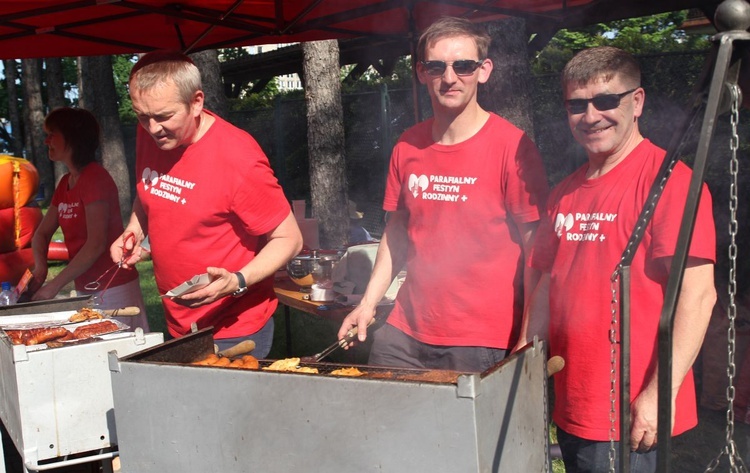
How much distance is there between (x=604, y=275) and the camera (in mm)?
2141

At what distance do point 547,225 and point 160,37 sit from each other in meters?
3.37

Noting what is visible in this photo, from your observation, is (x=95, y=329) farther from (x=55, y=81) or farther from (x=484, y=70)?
(x=55, y=81)

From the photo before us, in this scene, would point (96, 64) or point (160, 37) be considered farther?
point (96, 64)

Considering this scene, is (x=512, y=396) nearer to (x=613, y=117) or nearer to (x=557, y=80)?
(x=613, y=117)

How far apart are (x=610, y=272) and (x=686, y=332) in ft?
0.82

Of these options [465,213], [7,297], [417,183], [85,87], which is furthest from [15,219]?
[85,87]

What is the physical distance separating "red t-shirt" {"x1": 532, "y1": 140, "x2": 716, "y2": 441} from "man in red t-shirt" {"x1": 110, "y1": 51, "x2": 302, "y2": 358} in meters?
1.02

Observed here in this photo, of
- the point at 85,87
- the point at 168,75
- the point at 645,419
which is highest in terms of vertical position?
the point at 85,87

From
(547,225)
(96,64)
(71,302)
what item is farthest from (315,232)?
(96,64)

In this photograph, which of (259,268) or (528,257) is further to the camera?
(259,268)

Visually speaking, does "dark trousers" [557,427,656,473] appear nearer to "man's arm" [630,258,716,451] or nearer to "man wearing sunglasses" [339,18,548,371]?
"man's arm" [630,258,716,451]

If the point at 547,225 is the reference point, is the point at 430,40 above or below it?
above

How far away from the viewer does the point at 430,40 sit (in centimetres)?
259

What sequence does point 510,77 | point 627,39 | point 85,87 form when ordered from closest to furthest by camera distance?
point 510,77 < point 627,39 < point 85,87
